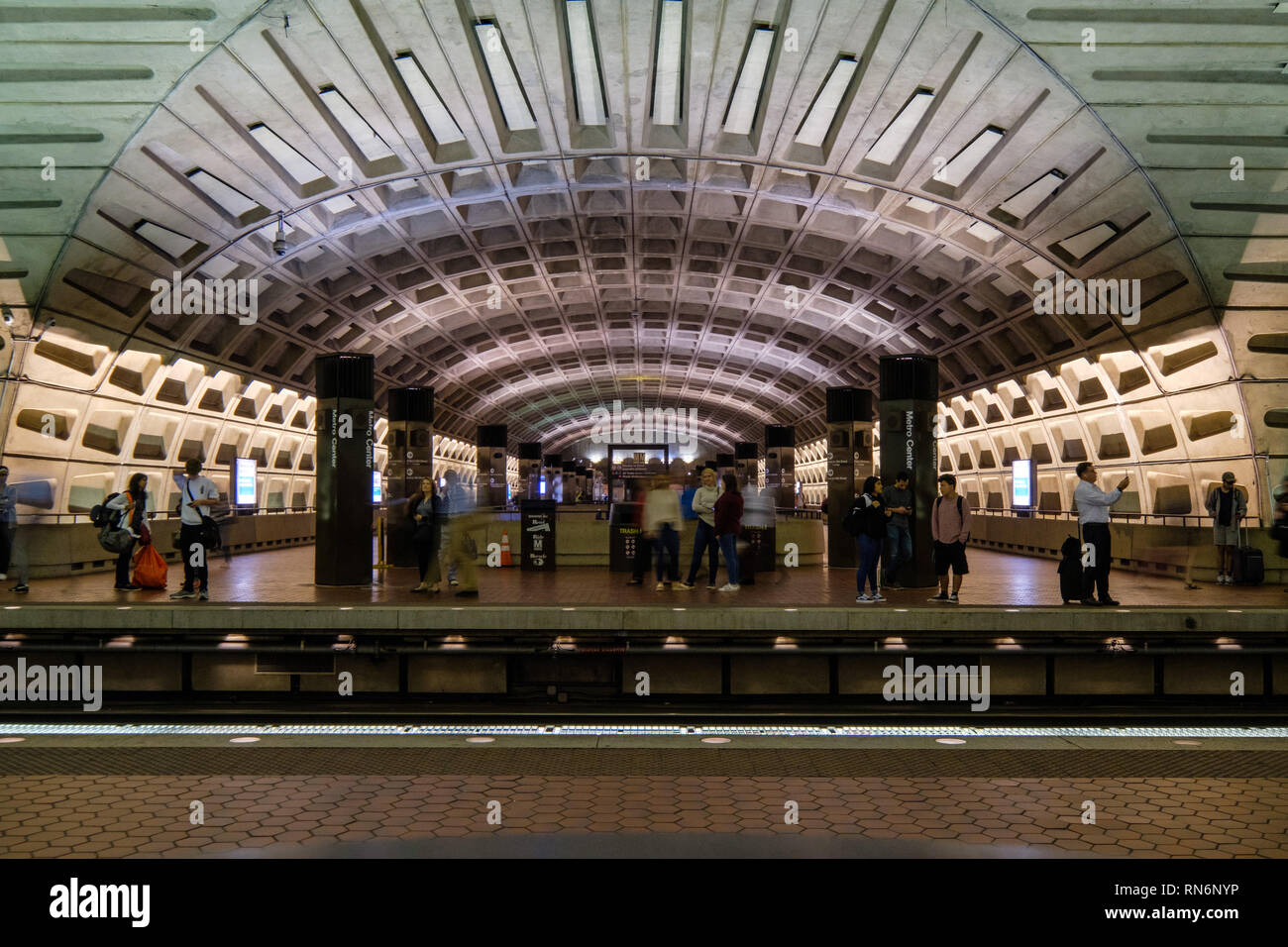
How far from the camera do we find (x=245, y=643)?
30.4ft

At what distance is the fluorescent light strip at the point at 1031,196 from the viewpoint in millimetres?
20031

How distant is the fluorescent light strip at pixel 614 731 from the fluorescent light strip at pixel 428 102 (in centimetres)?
1413

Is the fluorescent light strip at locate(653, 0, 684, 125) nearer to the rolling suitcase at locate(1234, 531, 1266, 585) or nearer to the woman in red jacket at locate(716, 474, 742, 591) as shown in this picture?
the woman in red jacket at locate(716, 474, 742, 591)

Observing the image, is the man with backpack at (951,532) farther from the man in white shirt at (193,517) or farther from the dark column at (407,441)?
the dark column at (407,441)

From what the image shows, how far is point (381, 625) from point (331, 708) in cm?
95

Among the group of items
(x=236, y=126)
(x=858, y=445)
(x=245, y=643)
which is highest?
(x=236, y=126)

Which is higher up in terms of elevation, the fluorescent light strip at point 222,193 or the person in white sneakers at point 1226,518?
the fluorescent light strip at point 222,193

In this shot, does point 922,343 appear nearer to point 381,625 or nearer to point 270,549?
point 270,549

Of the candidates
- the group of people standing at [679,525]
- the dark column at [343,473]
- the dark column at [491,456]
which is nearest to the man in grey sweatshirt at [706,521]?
the group of people standing at [679,525]

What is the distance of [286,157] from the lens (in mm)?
21031

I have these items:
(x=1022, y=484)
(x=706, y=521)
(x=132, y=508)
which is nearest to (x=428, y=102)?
(x=132, y=508)
